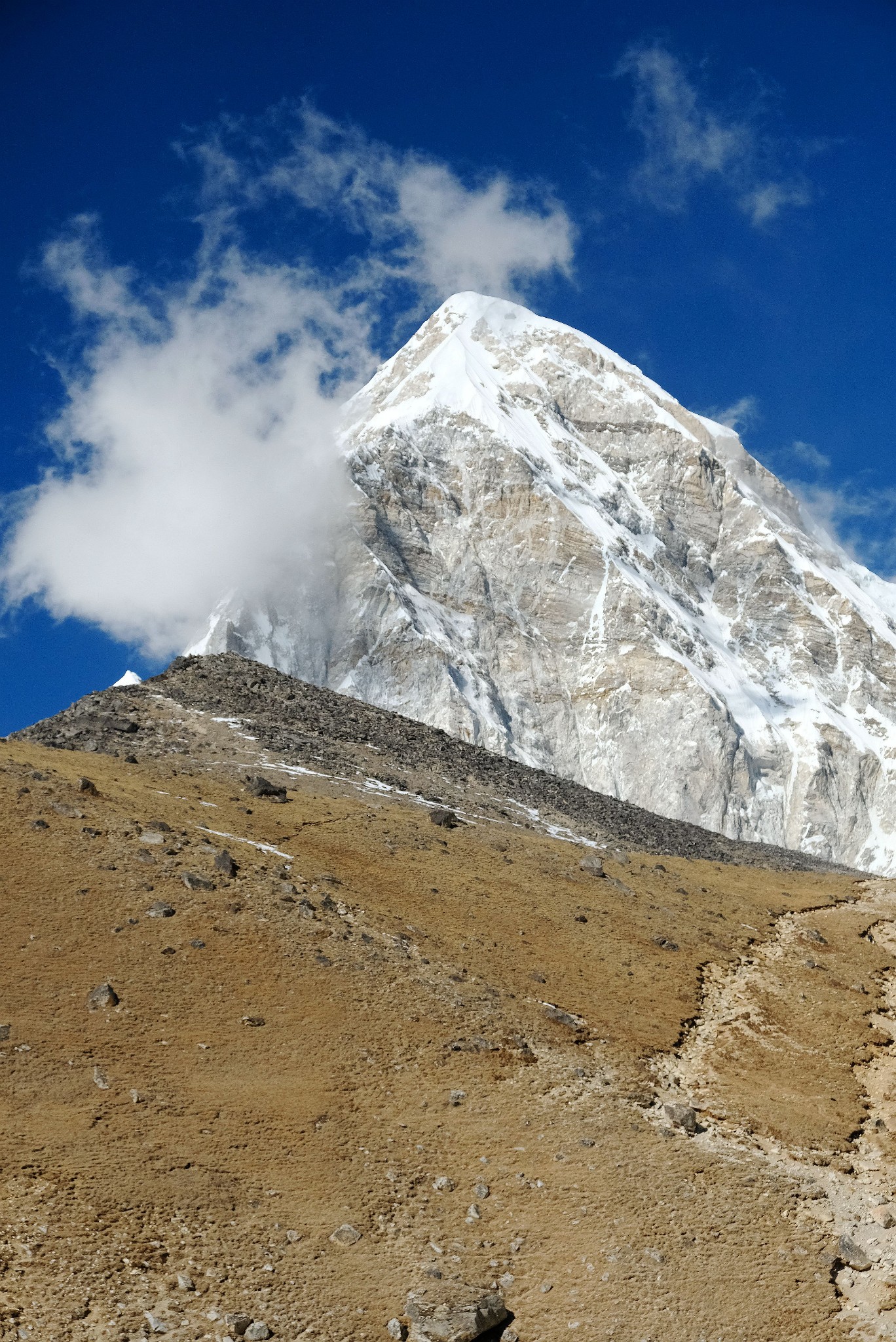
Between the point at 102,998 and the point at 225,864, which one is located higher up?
the point at 225,864

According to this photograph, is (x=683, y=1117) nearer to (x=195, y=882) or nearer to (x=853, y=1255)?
(x=853, y=1255)

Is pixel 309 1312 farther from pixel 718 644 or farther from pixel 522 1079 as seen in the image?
pixel 718 644

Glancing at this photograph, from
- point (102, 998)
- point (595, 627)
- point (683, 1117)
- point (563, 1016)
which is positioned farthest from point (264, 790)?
point (595, 627)

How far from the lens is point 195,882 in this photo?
81.9 feet

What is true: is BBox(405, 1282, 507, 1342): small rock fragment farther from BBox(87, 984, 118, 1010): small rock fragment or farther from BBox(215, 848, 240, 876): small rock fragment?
BBox(215, 848, 240, 876): small rock fragment

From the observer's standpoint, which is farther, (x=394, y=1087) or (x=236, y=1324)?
(x=394, y=1087)

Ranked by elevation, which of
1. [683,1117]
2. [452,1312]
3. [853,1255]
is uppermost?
[683,1117]

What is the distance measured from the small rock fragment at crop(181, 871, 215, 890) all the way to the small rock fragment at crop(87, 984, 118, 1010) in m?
4.64

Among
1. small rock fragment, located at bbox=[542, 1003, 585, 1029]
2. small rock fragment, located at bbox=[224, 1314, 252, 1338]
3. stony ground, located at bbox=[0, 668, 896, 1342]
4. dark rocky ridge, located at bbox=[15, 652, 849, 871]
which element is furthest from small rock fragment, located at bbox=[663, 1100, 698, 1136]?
dark rocky ridge, located at bbox=[15, 652, 849, 871]

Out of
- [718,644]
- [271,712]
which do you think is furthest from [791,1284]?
[718,644]

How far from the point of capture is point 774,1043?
2508 centimetres

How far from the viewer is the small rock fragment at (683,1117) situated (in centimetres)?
2019

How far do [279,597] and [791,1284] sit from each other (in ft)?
447

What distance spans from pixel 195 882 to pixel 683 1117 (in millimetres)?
12024
